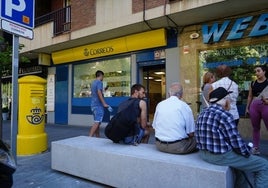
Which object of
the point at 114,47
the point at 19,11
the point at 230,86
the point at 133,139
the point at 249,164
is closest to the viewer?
the point at 249,164

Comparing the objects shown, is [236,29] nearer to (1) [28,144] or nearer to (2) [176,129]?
(2) [176,129]

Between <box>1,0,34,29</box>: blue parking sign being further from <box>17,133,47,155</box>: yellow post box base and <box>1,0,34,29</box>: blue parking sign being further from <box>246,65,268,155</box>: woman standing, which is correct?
<box>246,65,268,155</box>: woman standing

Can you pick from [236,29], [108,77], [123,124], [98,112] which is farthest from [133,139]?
[108,77]

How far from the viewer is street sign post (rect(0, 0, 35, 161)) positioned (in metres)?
4.27

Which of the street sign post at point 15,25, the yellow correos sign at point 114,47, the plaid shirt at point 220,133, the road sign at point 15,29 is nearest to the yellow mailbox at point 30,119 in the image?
the street sign post at point 15,25

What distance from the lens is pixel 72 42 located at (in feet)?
39.7

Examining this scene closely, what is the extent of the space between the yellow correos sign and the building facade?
0.11ft

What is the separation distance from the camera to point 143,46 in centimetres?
1040

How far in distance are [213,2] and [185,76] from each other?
269 cm

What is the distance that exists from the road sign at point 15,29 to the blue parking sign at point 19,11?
0.06 m

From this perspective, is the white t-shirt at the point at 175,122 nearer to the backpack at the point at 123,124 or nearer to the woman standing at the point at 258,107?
the backpack at the point at 123,124

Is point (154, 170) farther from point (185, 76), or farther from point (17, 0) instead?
point (185, 76)

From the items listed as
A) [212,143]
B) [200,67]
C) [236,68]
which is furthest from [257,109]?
[200,67]

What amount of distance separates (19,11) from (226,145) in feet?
11.9
